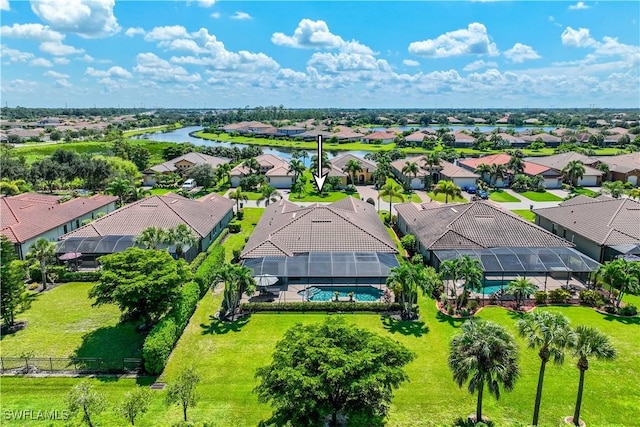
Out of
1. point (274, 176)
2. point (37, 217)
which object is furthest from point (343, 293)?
point (274, 176)

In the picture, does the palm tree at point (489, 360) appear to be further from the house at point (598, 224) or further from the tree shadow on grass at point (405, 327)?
the house at point (598, 224)

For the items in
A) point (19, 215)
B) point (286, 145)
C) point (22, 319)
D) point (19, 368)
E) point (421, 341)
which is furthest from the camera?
point (286, 145)


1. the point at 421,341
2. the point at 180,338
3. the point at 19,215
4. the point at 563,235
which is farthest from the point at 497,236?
the point at 19,215

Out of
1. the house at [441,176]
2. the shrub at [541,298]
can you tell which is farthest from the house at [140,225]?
the house at [441,176]

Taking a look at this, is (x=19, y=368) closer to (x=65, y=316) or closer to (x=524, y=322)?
(x=65, y=316)

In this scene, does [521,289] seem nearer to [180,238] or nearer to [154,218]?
[180,238]

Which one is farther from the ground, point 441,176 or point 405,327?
point 441,176

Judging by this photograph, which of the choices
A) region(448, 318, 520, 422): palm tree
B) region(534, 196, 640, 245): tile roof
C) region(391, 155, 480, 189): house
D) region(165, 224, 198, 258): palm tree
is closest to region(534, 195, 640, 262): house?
region(534, 196, 640, 245): tile roof
